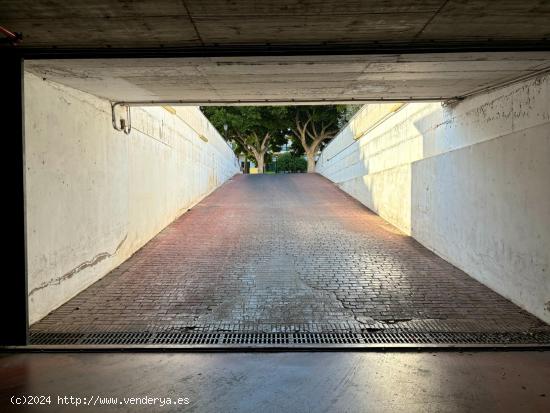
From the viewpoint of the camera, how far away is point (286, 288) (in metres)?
6.44

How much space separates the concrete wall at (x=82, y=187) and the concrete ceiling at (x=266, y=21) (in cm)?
144

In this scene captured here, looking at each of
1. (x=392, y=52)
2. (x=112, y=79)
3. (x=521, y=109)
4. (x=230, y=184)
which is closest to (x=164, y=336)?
(x=112, y=79)

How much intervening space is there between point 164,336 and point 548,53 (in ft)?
17.1

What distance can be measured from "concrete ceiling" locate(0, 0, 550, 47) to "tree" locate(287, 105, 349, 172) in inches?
1113

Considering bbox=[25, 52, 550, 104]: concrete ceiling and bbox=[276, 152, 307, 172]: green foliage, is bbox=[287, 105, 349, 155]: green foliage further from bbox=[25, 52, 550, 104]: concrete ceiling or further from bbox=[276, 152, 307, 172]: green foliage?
bbox=[25, 52, 550, 104]: concrete ceiling

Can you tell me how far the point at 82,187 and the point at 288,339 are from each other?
3.92 metres

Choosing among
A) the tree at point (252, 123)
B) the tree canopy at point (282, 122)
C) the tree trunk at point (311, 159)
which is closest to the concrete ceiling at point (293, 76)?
the tree canopy at point (282, 122)

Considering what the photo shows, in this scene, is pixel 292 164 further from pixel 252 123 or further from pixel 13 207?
pixel 13 207

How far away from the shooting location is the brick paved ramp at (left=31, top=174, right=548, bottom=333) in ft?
16.8

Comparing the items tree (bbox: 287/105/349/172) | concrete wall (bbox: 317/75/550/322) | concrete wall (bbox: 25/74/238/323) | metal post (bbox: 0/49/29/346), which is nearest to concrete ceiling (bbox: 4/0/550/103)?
metal post (bbox: 0/49/29/346)

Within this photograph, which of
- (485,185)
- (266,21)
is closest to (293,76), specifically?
(266,21)

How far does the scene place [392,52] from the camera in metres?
4.48

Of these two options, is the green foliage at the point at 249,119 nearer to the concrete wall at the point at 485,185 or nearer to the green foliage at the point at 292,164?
the green foliage at the point at 292,164

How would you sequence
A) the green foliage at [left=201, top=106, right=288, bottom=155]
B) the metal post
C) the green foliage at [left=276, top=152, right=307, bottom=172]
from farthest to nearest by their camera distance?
the green foliage at [left=276, top=152, right=307, bottom=172] < the green foliage at [left=201, top=106, right=288, bottom=155] < the metal post
